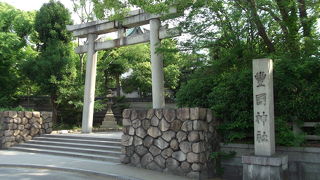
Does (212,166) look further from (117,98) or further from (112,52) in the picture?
(117,98)

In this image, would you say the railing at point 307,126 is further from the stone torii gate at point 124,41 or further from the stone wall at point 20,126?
the stone wall at point 20,126

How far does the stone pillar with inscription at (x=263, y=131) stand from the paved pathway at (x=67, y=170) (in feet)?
6.59

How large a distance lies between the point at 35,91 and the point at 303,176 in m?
23.6

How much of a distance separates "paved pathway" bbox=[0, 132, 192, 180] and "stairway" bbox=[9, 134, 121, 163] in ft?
Result: 2.17

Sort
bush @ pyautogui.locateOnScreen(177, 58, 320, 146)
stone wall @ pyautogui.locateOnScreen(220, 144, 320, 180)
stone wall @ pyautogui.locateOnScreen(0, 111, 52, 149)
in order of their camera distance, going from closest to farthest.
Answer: stone wall @ pyautogui.locateOnScreen(220, 144, 320, 180)
bush @ pyautogui.locateOnScreen(177, 58, 320, 146)
stone wall @ pyautogui.locateOnScreen(0, 111, 52, 149)

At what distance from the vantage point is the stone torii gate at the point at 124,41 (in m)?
16.3

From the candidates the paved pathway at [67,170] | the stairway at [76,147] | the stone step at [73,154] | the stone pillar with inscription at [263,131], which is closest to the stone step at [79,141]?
the stairway at [76,147]

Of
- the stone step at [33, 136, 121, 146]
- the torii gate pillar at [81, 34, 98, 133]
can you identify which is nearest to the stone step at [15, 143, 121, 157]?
the stone step at [33, 136, 121, 146]

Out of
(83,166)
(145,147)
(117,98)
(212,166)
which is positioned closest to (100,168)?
(83,166)

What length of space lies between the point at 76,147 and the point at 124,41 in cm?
660

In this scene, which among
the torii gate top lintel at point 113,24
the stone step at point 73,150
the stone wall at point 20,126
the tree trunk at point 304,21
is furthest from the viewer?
the torii gate top lintel at point 113,24

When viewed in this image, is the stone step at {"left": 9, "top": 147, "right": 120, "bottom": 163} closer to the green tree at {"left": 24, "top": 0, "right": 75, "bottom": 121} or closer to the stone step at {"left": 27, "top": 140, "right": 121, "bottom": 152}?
the stone step at {"left": 27, "top": 140, "right": 121, "bottom": 152}

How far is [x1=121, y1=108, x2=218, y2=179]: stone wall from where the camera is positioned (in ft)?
31.4

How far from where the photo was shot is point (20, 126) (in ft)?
54.3
